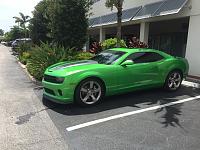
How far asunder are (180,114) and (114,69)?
6.52ft

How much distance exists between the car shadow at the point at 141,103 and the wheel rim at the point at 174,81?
0.70 ft

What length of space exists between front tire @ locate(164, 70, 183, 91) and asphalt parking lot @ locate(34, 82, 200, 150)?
0.42 metres

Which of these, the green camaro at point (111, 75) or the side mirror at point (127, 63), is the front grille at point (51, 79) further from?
the side mirror at point (127, 63)

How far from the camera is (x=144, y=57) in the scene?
7.66m

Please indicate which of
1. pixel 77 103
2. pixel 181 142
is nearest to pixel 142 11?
pixel 77 103

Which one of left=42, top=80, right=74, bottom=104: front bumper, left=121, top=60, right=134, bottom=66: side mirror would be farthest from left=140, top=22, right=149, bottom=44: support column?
left=42, top=80, right=74, bottom=104: front bumper

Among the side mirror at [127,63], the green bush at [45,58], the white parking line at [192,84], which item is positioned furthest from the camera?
the green bush at [45,58]

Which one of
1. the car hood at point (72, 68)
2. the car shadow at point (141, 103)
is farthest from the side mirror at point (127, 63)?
the car shadow at point (141, 103)

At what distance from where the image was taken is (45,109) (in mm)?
6504

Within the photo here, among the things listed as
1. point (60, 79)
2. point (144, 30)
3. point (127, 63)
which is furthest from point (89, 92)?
point (144, 30)

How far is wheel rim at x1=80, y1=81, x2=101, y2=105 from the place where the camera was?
655 centimetres

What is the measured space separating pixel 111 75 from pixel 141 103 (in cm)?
108

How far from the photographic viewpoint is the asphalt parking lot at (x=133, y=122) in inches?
179

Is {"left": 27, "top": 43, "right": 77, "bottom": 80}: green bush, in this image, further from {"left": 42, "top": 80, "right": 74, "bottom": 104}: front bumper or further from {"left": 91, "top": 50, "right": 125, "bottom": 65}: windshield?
{"left": 42, "top": 80, "right": 74, "bottom": 104}: front bumper
